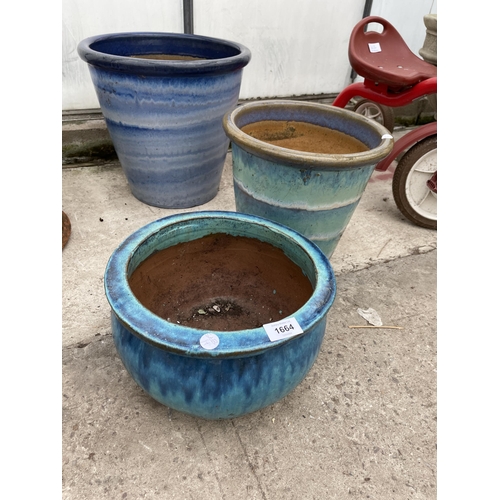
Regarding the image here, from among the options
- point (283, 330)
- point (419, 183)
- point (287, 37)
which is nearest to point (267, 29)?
point (287, 37)

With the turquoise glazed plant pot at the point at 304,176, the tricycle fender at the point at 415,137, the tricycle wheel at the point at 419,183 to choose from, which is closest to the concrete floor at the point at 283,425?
the turquoise glazed plant pot at the point at 304,176

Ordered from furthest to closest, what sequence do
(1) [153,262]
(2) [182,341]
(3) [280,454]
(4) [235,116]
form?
(4) [235,116] < (1) [153,262] < (3) [280,454] < (2) [182,341]

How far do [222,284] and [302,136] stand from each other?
2.99ft

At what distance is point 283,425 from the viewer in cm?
144

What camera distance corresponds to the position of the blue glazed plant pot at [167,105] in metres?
2.07

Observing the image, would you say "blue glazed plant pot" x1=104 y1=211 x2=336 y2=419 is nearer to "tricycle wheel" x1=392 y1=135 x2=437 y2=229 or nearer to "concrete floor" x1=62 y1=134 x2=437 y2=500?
"concrete floor" x1=62 y1=134 x2=437 y2=500

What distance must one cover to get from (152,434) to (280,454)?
1.39 ft

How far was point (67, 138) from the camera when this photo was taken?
288cm

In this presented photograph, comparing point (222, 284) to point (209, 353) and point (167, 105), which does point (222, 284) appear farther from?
point (167, 105)

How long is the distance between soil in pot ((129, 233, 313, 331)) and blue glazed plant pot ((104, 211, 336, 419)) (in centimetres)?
21

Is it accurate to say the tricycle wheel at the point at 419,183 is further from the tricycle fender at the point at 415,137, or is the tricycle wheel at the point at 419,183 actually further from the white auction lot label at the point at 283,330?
the white auction lot label at the point at 283,330

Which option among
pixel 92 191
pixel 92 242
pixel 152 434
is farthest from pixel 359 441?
pixel 92 191

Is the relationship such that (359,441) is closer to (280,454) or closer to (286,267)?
(280,454)

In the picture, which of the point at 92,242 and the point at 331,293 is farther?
the point at 92,242
